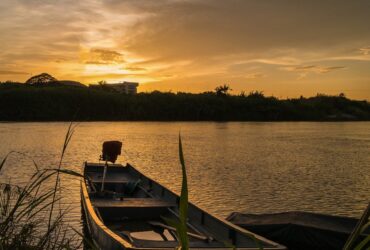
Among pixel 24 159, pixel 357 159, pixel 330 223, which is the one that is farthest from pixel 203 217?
pixel 357 159

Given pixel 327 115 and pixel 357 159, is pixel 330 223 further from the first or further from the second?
pixel 327 115

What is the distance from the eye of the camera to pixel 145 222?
11.8m

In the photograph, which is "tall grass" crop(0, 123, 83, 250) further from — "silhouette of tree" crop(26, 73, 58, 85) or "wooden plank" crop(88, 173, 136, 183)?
"silhouette of tree" crop(26, 73, 58, 85)

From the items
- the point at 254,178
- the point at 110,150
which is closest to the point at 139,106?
the point at 254,178

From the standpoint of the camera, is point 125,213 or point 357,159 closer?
point 125,213

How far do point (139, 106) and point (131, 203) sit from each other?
134m

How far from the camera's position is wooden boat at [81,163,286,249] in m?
8.12

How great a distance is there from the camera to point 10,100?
137 m

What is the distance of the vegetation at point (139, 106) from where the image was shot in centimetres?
13850

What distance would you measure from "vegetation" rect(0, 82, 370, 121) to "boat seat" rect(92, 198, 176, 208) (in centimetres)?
12236

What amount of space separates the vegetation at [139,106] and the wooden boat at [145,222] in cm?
12161

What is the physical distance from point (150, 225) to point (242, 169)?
20640 millimetres

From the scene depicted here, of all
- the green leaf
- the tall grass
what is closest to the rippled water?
the tall grass

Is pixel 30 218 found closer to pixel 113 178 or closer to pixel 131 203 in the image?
pixel 131 203
